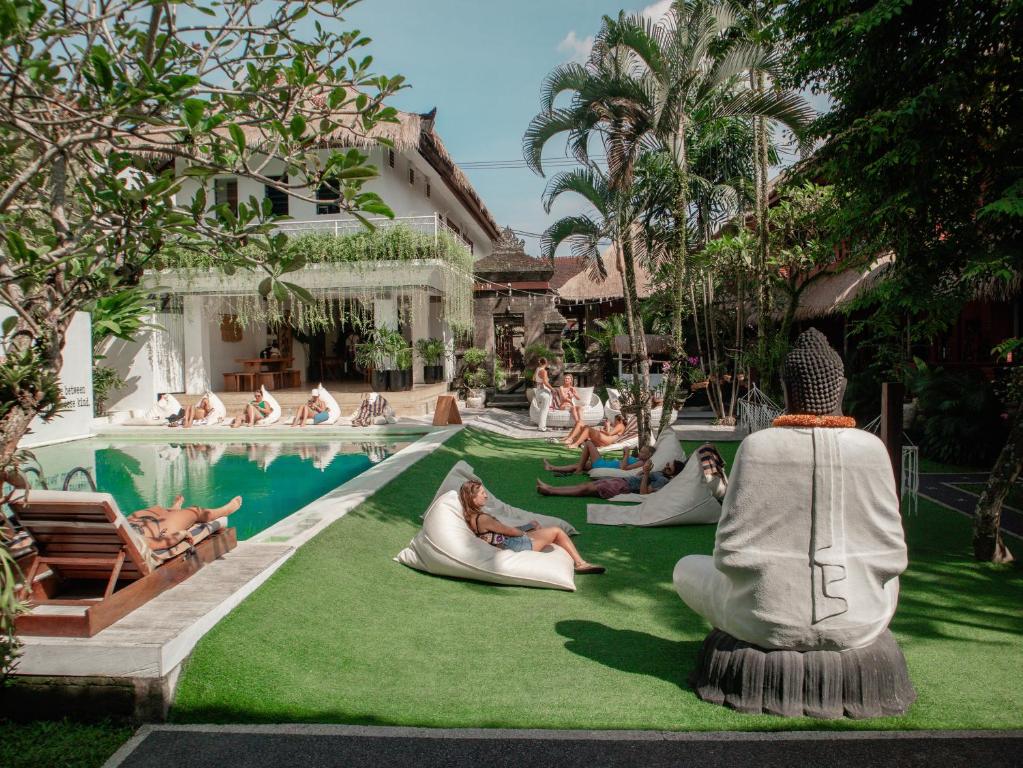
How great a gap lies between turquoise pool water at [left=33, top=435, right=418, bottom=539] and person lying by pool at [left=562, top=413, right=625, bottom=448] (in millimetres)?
3008

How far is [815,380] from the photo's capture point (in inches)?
109

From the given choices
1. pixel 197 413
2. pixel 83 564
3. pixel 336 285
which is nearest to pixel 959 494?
pixel 83 564

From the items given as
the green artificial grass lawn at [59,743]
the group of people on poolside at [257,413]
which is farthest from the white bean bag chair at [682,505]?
the group of people on poolside at [257,413]

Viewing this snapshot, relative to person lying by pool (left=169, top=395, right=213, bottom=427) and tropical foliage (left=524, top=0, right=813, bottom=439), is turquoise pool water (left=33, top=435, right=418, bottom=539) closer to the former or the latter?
person lying by pool (left=169, top=395, right=213, bottom=427)

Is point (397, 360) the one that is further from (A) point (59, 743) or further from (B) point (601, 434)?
(A) point (59, 743)

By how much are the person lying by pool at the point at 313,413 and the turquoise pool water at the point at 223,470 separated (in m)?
1.09

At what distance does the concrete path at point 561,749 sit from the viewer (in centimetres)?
262

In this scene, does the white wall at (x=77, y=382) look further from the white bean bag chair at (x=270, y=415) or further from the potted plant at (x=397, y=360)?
the potted plant at (x=397, y=360)

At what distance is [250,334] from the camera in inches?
819

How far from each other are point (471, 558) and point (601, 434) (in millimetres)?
5934

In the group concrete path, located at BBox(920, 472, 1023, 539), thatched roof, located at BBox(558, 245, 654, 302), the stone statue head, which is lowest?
concrete path, located at BBox(920, 472, 1023, 539)

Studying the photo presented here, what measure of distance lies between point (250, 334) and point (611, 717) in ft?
65.3

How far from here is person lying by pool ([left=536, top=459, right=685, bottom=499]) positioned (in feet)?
23.6

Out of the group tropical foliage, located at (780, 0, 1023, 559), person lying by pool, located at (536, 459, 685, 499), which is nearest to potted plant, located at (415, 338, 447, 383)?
person lying by pool, located at (536, 459, 685, 499)
